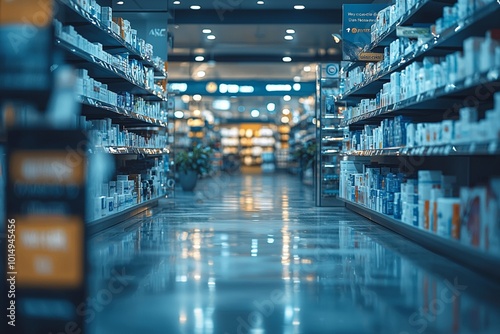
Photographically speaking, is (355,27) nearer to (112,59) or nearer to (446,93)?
(112,59)

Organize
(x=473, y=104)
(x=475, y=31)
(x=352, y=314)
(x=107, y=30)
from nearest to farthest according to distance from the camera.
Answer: (x=352, y=314), (x=475, y=31), (x=473, y=104), (x=107, y=30)

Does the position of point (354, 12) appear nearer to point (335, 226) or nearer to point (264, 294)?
point (335, 226)

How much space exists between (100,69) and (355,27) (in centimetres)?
395

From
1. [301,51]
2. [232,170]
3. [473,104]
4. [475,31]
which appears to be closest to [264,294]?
[475,31]

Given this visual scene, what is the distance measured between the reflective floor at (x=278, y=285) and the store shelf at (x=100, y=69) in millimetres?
1783

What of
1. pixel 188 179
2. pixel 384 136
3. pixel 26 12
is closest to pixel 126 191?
pixel 384 136

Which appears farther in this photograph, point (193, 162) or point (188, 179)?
point (188, 179)

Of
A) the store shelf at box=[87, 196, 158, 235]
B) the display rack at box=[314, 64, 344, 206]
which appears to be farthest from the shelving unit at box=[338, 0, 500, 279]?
the store shelf at box=[87, 196, 158, 235]

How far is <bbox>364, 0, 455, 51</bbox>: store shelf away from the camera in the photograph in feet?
18.8

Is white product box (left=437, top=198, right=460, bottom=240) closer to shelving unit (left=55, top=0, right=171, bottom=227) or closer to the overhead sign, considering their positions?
shelving unit (left=55, top=0, right=171, bottom=227)

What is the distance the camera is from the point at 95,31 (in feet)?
23.1

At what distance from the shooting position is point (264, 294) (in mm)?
3883

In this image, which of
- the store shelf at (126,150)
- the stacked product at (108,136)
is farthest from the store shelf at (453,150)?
the store shelf at (126,150)

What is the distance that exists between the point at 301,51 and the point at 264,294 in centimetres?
1668
